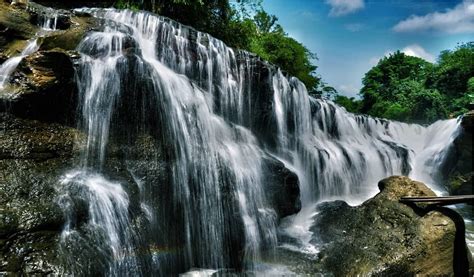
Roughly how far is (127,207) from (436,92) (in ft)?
89.0

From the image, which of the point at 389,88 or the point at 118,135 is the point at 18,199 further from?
the point at 389,88

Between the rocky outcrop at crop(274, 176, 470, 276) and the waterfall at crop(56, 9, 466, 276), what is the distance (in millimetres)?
648

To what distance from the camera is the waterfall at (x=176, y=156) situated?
187 inches

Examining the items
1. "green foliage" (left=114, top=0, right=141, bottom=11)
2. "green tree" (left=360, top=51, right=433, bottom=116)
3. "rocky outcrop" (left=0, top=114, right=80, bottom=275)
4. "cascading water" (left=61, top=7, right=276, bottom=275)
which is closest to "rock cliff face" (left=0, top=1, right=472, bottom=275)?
"rocky outcrop" (left=0, top=114, right=80, bottom=275)

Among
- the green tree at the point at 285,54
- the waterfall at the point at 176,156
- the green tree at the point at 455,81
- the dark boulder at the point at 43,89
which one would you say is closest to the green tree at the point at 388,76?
the green tree at the point at 455,81

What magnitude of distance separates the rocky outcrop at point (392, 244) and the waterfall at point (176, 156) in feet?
2.13

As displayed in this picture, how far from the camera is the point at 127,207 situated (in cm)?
498

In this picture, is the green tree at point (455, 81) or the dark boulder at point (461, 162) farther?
the green tree at point (455, 81)

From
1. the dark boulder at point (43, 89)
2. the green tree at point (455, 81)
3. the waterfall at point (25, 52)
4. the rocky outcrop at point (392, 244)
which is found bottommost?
the rocky outcrop at point (392, 244)

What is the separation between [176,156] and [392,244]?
3.74 metres

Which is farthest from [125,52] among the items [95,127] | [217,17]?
[217,17]

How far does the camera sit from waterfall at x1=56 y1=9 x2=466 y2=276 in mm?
4742

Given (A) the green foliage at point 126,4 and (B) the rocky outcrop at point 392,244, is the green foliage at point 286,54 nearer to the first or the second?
(A) the green foliage at point 126,4

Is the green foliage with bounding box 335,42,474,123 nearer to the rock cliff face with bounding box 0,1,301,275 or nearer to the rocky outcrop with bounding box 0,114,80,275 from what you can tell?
the rock cliff face with bounding box 0,1,301,275
